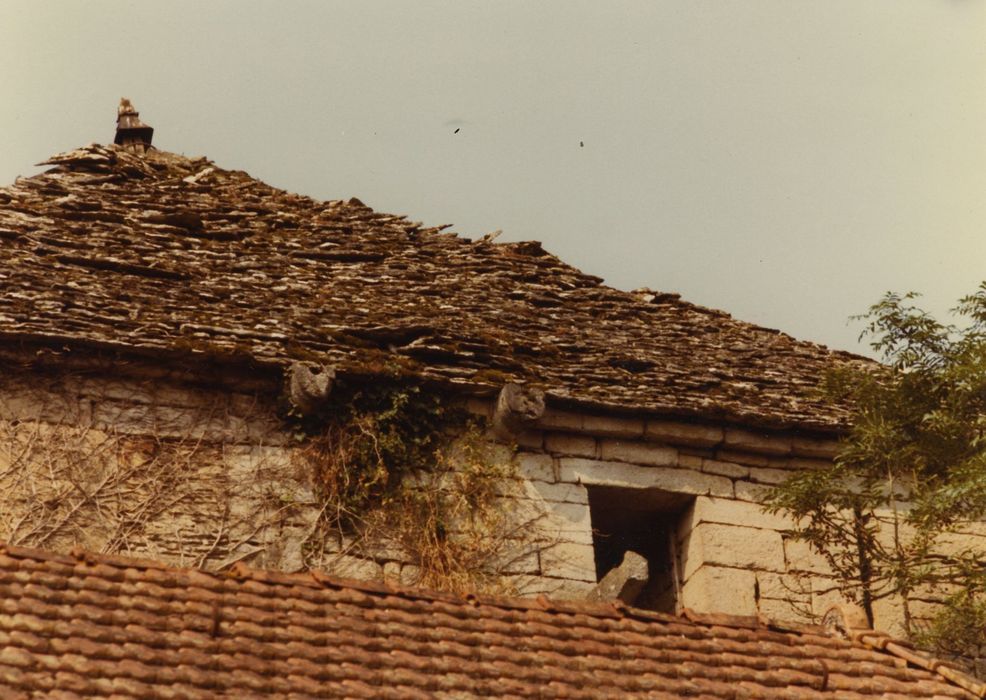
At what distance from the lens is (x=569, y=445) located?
9758mm

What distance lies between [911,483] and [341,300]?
3999mm

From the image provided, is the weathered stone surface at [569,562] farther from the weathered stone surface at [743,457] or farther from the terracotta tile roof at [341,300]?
the weathered stone surface at [743,457]

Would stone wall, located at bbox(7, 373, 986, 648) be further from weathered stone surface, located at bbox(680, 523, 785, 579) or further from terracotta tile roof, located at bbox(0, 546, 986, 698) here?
terracotta tile roof, located at bbox(0, 546, 986, 698)

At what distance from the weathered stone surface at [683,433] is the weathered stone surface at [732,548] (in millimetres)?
567

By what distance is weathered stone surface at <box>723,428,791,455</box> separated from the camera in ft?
32.6

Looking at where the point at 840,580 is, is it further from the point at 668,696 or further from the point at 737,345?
the point at 668,696

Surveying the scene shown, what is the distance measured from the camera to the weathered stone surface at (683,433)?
9.80m

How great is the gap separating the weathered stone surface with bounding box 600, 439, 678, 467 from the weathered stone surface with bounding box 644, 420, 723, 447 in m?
0.08

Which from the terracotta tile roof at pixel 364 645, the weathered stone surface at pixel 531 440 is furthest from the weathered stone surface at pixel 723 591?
the terracotta tile roof at pixel 364 645

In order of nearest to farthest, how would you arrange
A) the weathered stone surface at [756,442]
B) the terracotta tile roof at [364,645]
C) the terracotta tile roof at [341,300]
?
the terracotta tile roof at [364,645] < the terracotta tile roof at [341,300] < the weathered stone surface at [756,442]

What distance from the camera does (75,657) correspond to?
5793 mm

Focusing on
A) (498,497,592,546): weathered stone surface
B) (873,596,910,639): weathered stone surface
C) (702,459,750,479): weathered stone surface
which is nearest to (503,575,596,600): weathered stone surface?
(498,497,592,546): weathered stone surface

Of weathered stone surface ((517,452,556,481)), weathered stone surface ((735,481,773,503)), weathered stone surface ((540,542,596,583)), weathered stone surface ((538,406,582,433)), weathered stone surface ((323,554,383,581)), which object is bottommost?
weathered stone surface ((323,554,383,581))

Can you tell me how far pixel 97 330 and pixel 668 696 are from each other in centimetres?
431
